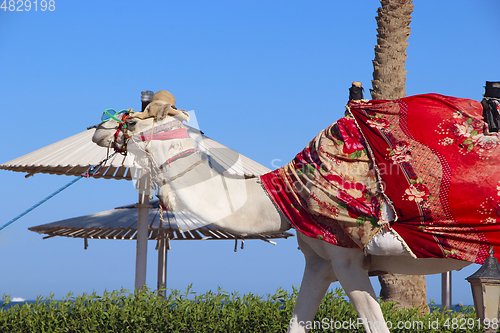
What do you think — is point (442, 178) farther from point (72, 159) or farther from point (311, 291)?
point (72, 159)

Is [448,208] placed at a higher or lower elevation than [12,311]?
higher

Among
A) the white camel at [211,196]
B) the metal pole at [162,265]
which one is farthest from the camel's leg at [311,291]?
the metal pole at [162,265]

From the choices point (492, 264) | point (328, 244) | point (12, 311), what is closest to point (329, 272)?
point (328, 244)

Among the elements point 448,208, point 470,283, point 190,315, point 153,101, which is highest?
point 153,101

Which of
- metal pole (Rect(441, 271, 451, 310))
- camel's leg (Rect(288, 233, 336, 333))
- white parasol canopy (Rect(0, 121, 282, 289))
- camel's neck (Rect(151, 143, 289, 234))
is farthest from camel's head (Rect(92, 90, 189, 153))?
metal pole (Rect(441, 271, 451, 310))

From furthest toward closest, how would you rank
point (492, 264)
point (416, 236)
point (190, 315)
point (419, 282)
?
point (419, 282) → point (190, 315) → point (416, 236) → point (492, 264)

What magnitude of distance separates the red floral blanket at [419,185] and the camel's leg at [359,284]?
0.11m

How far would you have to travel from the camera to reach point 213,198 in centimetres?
407

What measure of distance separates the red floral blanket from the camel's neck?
0.20 m

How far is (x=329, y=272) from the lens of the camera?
4.00 metres

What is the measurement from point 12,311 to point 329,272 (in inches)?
147

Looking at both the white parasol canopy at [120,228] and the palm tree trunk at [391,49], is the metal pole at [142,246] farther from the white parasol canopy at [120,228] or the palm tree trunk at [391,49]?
the palm tree trunk at [391,49]

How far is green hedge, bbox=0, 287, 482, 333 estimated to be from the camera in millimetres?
5348

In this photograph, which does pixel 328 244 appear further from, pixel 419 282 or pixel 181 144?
pixel 419 282
